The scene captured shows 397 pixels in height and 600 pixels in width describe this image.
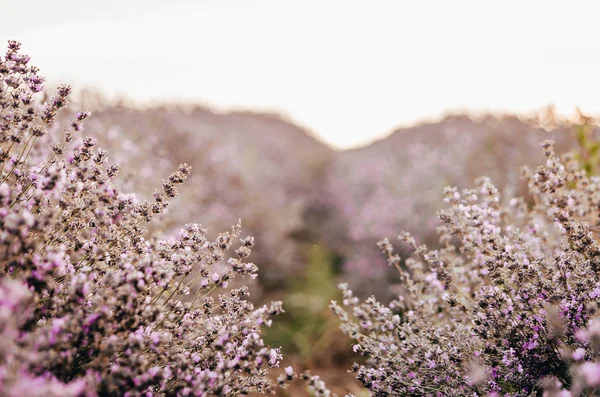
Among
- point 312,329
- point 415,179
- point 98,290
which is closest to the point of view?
point 98,290

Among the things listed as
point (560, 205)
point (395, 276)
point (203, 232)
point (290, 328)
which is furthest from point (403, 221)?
point (203, 232)

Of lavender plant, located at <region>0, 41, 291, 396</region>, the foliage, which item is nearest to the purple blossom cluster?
the foliage

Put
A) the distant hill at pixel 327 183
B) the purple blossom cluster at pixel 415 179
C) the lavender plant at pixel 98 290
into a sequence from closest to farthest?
the lavender plant at pixel 98 290, the distant hill at pixel 327 183, the purple blossom cluster at pixel 415 179

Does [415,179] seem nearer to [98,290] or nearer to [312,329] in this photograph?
[312,329]

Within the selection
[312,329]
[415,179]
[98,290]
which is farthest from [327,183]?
[98,290]

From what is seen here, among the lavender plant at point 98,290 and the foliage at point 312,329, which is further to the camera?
the foliage at point 312,329

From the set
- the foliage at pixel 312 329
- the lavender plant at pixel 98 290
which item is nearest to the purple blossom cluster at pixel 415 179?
the foliage at pixel 312 329

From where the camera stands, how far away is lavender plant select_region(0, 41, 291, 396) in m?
1.81

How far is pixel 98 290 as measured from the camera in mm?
2195

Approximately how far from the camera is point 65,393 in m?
1.36

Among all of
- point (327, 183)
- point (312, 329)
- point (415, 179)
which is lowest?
point (312, 329)

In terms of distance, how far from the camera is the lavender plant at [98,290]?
1811 mm

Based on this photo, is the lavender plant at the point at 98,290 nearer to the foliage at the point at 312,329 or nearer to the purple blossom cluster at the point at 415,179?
the foliage at the point at 312,329

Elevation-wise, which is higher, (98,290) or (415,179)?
(415,179)
